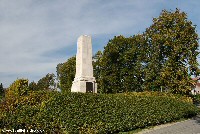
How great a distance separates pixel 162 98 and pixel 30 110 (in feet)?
36.3

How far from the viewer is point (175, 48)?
3055cm

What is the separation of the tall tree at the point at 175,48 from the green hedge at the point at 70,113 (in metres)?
14.7

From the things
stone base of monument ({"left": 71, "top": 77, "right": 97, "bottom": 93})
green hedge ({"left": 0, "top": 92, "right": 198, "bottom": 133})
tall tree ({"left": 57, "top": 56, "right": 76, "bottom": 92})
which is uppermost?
tall tree ({"left": 57, "top": 56, "right": 76, "bottom": 92})

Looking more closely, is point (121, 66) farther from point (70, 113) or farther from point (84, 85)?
point (70, 113)

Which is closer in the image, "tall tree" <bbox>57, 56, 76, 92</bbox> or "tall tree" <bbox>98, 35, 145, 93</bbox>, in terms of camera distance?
"tall tree" <bbox>98, 35, 145, 93</bbox>

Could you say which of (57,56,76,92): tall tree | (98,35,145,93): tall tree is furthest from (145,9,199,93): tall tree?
(57,56,76,92): tall tree

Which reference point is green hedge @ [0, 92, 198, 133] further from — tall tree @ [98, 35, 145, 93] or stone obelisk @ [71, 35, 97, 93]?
tall tree @ [98, 35, 145, 93]

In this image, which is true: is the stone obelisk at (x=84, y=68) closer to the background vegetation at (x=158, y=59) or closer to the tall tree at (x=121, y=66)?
the background vegetation at (x=158, y=59)

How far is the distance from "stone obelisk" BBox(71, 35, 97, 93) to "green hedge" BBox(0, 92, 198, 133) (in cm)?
450

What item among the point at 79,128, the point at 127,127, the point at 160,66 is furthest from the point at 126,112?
the point at 160,66

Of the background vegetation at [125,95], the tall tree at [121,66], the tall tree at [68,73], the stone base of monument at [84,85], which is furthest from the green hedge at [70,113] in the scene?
the tall tree at [68,73]

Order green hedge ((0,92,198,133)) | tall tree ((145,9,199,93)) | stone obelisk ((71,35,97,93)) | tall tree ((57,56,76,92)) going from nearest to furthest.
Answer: green hedge ((0,92,198,133)) → stone obelisk ((71,35,97,93)) → tall tree ((145,9,199,93)) → tall tree ((57,56,76,92))

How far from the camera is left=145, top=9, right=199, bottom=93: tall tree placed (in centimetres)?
3019

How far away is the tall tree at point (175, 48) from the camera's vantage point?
99.0ft
